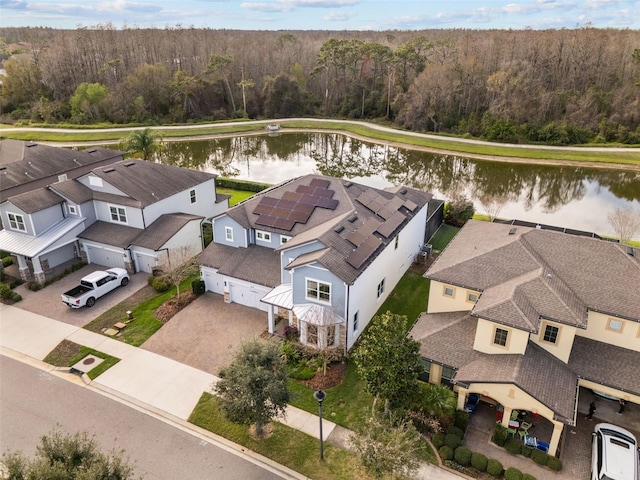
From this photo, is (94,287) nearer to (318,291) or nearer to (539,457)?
(318,291)

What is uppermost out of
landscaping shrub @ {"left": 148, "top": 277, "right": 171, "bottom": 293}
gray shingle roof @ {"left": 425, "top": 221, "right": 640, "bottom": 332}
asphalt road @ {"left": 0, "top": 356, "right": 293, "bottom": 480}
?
gray shingle roof @ {"left": 425, "top": 221, "right": 640, "bottom": 332}

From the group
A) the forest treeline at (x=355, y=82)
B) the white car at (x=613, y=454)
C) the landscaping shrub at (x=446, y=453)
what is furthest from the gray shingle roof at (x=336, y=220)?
the forest treeline at (x=355, y=82)

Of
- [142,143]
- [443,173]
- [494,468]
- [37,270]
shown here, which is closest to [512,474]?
[494,468]

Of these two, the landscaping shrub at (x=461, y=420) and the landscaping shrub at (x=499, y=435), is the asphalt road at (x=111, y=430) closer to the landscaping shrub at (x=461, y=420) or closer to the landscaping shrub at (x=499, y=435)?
the landscaping shrub at (x=461, y=420)

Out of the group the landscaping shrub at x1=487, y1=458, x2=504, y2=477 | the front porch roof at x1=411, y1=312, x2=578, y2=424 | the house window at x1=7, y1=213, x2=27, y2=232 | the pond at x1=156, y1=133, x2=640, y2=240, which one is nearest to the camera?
the landscaping shrub at x1=487, y1=458, x2=504, y2=477

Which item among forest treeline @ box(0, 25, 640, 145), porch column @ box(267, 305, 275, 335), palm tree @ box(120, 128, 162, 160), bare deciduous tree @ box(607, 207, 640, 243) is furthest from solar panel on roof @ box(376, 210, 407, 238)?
forest treeline @ box(0, 25, 640, 145)

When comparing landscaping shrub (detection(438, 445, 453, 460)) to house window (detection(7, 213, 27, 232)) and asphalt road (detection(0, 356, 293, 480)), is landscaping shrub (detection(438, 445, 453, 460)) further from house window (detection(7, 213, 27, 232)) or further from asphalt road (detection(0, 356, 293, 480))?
house window (detection(7, 213, 27, 232))
